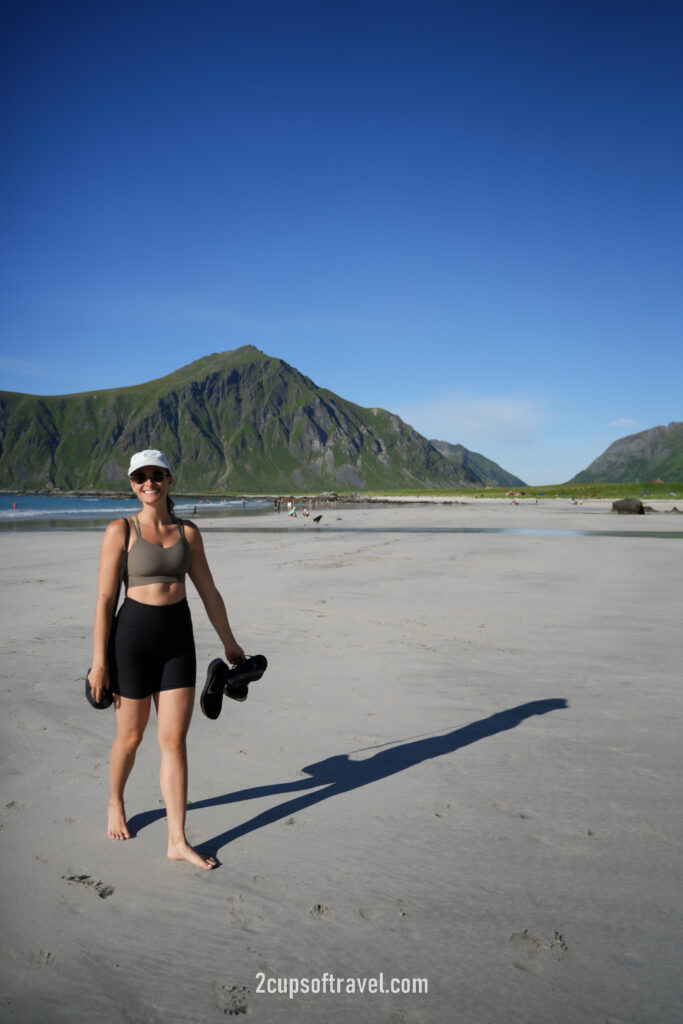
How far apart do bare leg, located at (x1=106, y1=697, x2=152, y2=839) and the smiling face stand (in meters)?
1.27

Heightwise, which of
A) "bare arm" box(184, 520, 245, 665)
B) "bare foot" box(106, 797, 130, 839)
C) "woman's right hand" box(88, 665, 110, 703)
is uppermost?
"bare arm" box(184, 520, 245, 665)

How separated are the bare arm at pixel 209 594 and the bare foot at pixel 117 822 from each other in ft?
3.86

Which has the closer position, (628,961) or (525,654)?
(628,961)

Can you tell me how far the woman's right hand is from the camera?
378 cm

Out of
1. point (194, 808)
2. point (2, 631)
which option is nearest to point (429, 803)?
point (194, 808)

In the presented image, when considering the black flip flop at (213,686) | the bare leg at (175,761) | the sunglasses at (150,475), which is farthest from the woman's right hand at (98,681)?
the sunglasses at (150,475)

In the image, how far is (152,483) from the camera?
12.9 feet

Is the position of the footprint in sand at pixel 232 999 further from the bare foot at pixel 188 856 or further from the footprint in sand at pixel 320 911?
the bare foot at pixel 188 856

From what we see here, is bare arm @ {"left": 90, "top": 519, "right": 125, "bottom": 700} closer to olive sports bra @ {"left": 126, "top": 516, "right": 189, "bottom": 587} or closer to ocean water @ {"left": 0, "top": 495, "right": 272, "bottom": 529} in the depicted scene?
olive sports bra @ {"left": 126, "top": 516, "right": 189, "bottom": 587}

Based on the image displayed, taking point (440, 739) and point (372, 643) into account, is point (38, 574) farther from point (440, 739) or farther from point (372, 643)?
point (440, 739)

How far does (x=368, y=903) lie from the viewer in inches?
136

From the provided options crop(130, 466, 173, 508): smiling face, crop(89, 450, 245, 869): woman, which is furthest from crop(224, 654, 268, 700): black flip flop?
crop(130, 466, 173, 508): smiling face

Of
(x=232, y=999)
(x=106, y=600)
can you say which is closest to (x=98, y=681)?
(x=106, y=600)

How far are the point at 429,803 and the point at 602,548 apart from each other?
862 inches
